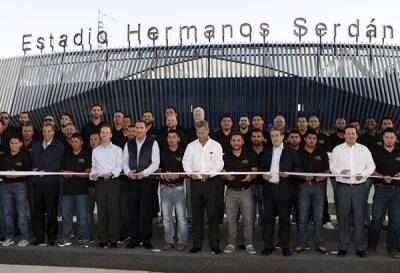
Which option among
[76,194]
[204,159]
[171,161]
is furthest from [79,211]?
[204,159]

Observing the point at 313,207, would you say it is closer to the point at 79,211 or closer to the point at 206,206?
the point at 206,206

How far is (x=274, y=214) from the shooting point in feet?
25.2

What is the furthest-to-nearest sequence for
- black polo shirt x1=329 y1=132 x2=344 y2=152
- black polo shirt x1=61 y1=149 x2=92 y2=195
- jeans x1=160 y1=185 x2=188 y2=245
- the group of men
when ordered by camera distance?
black polo shirt x1=329 y1=132 x2=344 y2=152 → black polo shirt x1=61 y1=149 x2=92 y2=195 → jeans x1=160 y1=185 x2=188 y2=245 → the group of men

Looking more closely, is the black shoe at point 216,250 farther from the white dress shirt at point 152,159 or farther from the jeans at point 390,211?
the jeans at point 390,211

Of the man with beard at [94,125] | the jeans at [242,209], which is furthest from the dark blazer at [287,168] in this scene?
the man with beard at [94,125]

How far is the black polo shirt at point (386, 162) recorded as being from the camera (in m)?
7.37

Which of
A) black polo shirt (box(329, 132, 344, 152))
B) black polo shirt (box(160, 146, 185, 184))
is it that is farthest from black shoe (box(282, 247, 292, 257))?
black polo shirt (box(329, 132, 344, 152))

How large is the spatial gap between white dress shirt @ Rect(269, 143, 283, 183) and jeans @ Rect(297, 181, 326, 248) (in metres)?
0.39

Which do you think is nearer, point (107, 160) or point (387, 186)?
point (387, 186)

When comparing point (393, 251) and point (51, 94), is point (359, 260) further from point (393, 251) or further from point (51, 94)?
point (51, 94)

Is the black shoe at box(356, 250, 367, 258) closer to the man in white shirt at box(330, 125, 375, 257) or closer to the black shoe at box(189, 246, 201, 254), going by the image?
the man in white shirt at box(330, 125, 375, 257)

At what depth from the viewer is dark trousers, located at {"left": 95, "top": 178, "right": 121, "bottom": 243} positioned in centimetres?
801

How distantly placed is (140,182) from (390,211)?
355cm

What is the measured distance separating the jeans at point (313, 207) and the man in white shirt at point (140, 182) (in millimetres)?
2133
